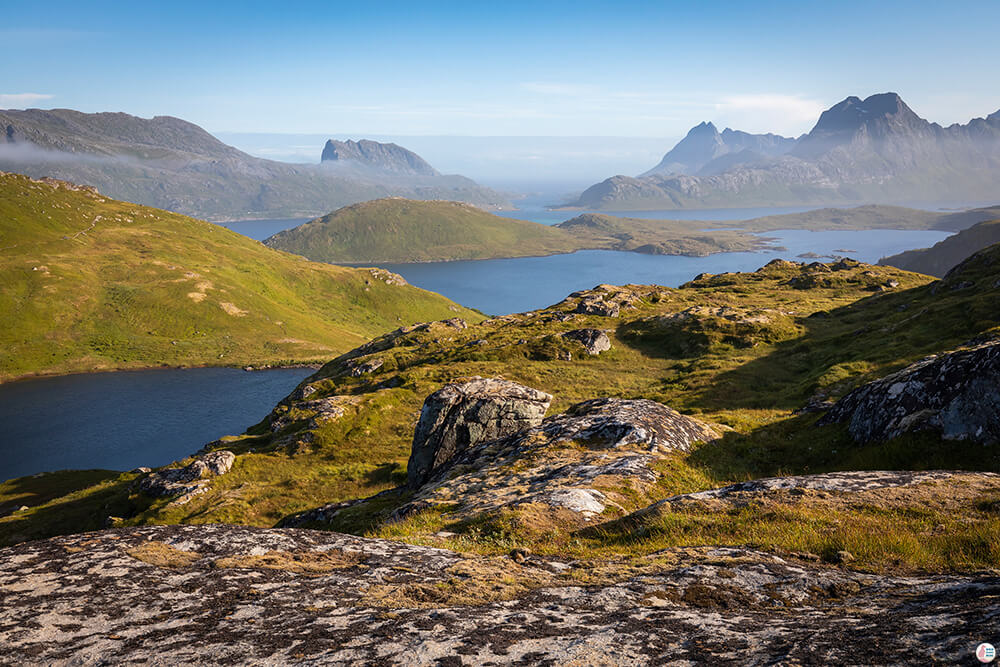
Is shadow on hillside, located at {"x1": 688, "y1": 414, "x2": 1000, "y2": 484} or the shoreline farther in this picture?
the shoreline

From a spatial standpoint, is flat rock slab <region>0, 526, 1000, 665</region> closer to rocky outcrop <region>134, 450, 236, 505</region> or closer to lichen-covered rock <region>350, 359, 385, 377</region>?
rocky outcrop <region>134, 450, 236, 505</region>

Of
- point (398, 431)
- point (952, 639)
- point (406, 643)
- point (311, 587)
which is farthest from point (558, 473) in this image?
point (398, 431)

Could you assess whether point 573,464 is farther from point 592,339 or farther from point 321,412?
point 592,339

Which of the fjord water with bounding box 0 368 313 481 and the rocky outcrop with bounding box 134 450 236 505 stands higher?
the rocky outcrop with bounding box 134 450 236 505

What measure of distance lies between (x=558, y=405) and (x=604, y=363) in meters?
18.6

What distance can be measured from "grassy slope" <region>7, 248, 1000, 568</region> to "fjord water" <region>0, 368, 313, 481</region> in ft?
106

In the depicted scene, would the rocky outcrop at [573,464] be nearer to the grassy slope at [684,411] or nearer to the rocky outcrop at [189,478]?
the grassy slope at [684,411]

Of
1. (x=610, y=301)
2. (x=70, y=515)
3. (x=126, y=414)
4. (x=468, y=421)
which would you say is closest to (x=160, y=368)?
(x=126, y=414)

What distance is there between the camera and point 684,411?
141ft

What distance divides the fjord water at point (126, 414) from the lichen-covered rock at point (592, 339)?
4211 inches

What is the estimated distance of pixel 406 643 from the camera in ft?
21.6

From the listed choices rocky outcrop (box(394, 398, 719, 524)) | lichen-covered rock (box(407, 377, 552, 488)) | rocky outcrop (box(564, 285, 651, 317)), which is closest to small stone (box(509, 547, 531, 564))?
rocky outcrop (box(394, 398, 719, 524))

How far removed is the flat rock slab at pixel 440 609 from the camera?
20.2 ft

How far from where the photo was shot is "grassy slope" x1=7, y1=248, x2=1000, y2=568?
1279 cm
